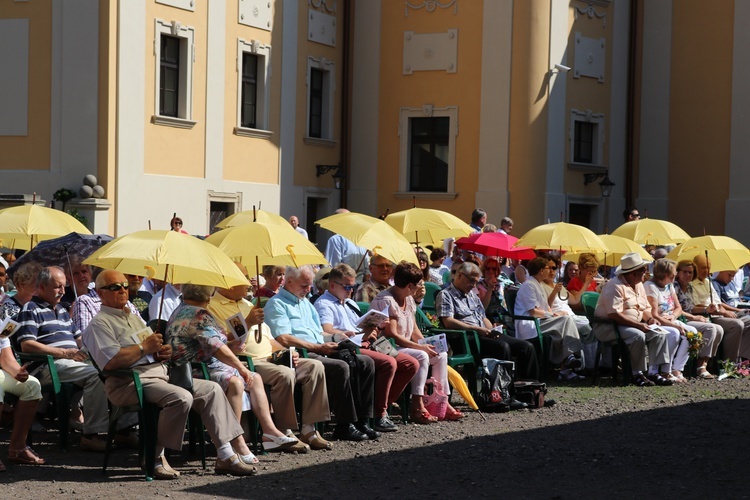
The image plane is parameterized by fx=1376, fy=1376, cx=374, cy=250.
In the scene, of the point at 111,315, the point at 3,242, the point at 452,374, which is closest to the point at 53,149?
the point at 3,242

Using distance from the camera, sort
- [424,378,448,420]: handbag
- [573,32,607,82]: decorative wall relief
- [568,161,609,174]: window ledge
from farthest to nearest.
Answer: [568,161,609,174]: window ledge < [573,32,607,82]: decorative wall relief < [424,378,448,420]: handbag

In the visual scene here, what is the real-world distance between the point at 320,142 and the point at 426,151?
7.31ft

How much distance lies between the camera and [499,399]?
1229 cm

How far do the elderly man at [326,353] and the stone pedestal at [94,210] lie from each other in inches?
452

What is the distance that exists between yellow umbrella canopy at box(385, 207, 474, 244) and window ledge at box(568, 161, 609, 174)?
456 inches

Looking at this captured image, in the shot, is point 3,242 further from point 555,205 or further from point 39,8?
point 555,205

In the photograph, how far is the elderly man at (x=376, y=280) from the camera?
41.8 ft

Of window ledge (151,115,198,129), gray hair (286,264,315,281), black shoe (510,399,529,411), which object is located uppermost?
window ledge (151,115,198,129)

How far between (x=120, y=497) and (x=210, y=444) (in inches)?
76.6

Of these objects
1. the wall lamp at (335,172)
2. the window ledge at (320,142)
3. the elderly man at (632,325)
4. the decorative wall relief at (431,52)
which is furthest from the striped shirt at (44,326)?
the decorative wall relief at (431,52)

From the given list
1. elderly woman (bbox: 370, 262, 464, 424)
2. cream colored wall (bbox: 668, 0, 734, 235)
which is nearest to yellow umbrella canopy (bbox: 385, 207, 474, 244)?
elderly woman (bbox: 370, 262, 464, 424)

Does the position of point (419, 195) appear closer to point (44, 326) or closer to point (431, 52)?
point (431, 52)

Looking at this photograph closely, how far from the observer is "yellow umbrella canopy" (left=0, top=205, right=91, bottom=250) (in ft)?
44.0

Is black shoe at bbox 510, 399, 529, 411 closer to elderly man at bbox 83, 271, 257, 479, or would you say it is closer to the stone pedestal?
elderly man at bbox 83, 271, 257, 479
